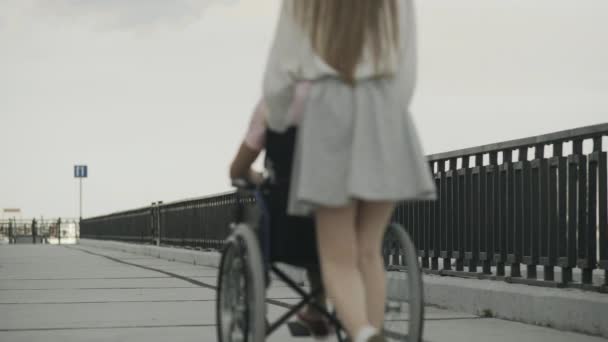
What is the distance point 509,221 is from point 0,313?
3.96m

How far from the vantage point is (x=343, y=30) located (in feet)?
10.7

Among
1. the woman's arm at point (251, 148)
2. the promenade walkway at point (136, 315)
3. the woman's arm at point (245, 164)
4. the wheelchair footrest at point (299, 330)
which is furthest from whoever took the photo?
the promenade walkway at point (136, 315)

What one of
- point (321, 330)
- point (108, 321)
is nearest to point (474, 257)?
point (108, 321)

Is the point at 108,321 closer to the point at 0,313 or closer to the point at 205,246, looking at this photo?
the point at 0,313

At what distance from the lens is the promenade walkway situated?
6117 mm

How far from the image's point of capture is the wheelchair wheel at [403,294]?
3.69 meters

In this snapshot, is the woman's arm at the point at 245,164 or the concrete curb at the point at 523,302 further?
the concrete curb at the point at 523,302

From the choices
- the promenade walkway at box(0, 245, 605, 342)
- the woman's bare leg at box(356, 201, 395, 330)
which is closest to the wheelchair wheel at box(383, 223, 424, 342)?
the woman's bare leg at box(356, 201, 395, 330)

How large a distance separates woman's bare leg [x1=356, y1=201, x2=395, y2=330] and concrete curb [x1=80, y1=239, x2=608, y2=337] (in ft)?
2.30

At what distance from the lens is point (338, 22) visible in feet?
10.7

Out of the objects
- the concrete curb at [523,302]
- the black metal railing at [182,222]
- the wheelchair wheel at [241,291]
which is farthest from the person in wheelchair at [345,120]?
the black metal railing at [182,222]

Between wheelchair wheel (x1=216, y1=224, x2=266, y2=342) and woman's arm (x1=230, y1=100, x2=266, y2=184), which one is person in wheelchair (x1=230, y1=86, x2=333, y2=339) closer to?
woman's arm (x1=230, y1=100, x2=266, y2=184)

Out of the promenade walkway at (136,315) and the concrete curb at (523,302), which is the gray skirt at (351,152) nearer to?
the concrete curb at (523,302)

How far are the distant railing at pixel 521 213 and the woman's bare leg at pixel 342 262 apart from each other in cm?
316
